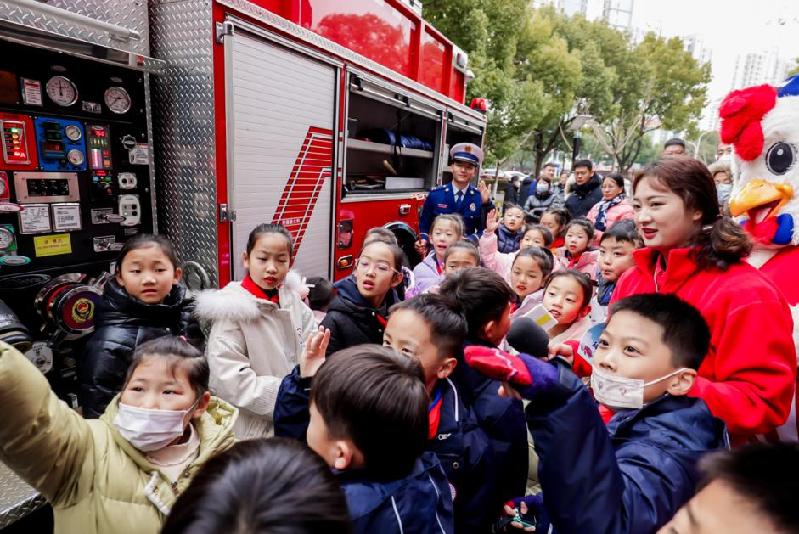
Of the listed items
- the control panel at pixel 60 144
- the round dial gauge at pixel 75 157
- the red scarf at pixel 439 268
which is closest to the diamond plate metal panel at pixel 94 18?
the control panel at pixel 60 144

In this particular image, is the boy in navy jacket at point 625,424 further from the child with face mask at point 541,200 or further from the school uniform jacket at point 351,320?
the child with face mask at point 541,200

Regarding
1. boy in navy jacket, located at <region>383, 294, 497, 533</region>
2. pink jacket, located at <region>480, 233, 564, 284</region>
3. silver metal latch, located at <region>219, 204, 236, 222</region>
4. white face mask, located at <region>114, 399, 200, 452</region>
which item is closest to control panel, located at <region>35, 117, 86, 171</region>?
silver metal latch, located at <region>219, 204, 236, 222</region>

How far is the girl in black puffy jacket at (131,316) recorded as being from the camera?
1939mm

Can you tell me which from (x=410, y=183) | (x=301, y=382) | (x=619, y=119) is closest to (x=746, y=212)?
(x=301, y=382)

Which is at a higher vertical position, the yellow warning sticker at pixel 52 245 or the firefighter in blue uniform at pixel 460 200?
the firefighter in blue uniform at pixel 460 200

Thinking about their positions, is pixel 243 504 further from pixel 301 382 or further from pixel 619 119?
pixel 619 119

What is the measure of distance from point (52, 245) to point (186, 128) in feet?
3.34

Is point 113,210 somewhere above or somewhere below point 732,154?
below

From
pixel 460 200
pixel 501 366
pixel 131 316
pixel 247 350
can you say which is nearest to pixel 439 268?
pixel 460 200

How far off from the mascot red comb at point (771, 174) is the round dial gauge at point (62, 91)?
3379 millimetres

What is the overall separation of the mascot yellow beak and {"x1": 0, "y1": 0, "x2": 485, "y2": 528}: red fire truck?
2803mm

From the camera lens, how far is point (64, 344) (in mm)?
2568

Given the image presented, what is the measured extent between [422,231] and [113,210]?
10.2ft

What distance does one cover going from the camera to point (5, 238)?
2344 millimetres
